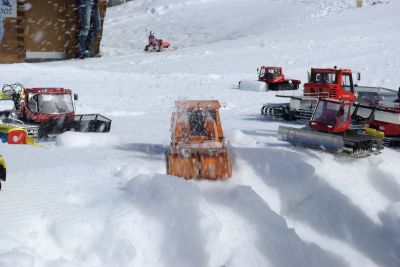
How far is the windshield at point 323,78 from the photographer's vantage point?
15.7 m

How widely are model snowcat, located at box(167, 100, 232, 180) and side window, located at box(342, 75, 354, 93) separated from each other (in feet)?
22.8

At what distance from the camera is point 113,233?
664cm

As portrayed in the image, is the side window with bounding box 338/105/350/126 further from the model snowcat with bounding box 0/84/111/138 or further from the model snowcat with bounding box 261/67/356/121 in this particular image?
the model snowcat with bounding box 0/84/111/138

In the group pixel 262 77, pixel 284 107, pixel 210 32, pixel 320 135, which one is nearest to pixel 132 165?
pixel 320 135

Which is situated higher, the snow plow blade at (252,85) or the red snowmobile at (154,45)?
the red snowmobile at (154,45)

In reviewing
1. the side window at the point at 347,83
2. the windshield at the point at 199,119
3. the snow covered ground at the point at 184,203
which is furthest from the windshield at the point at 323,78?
the windshield at the point at 199,119

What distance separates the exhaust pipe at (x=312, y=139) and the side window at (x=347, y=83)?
5.73 m

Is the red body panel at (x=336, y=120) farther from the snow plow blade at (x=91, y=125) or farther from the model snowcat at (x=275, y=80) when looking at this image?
the model snowcat at (x=275, y=80)

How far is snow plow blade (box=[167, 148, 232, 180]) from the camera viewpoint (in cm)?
882

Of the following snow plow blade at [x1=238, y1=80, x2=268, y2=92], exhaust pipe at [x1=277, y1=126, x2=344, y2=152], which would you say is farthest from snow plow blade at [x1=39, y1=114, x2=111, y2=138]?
snow plow blade at [x1=238, y1=80, x2=268, y2=92]

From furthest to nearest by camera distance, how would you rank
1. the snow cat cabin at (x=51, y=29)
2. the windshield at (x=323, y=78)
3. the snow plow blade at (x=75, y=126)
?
the snow cat cabin at (x=51, y=29), the windshield at (x=323, y=78), the snow plow blade at (x=75, y=126)

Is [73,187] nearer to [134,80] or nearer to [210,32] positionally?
[134,80]

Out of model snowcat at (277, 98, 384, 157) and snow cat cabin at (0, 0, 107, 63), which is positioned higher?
snow cat cabin at (0, 0, 107, 63)

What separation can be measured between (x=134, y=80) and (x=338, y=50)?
11484 mm
